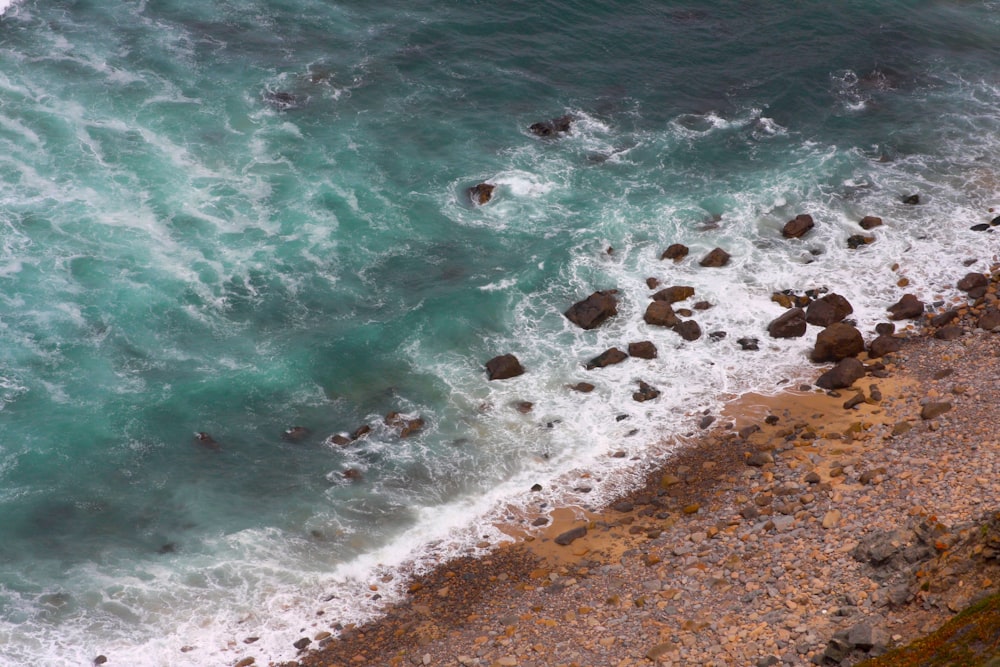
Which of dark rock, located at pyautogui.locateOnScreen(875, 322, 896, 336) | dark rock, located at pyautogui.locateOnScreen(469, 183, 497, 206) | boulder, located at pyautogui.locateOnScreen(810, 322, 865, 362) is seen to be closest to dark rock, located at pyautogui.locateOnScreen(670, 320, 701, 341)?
boulder, located at pyautogui.locateOnScreen(810, 322, 865, 362)

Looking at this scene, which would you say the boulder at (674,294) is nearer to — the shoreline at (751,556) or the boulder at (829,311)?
the boulder at (829,311)

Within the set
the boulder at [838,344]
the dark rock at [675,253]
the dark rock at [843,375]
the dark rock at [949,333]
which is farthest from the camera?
the dark rock at [675,253]

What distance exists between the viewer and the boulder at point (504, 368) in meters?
51.4

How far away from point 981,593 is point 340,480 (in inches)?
1098

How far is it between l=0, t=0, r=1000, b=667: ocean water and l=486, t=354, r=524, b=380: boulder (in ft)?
1.78

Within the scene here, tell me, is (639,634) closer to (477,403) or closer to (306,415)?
(477,403)

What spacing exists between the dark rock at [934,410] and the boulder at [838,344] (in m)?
6.41

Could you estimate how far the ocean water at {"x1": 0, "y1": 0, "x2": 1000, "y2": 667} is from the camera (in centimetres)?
4403

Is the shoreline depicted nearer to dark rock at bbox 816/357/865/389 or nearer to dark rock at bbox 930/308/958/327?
dark rock at bbox 816/357/865/389

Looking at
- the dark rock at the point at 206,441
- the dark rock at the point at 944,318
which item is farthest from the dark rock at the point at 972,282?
the dark rock at the point at 206,441

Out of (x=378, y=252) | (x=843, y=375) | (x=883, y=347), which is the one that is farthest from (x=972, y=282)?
(x=378, y=252)

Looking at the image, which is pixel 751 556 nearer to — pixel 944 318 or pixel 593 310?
pixel 593 310

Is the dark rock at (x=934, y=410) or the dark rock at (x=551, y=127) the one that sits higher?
the dark rock at (x=551, y=127)

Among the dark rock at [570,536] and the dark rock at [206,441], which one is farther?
the dark rock at [206,441]
